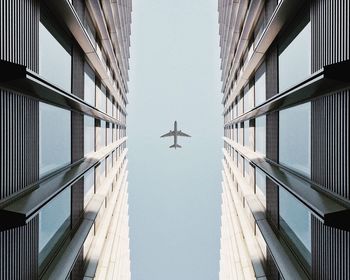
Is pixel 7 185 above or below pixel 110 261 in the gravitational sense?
above

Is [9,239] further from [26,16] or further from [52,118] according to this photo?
[26,16]

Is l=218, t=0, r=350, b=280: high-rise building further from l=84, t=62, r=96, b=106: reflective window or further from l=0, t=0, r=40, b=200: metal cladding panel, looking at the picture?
l=84, t=62, r=96, b=106: reflective window

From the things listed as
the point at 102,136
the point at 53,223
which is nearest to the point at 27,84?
the point at 53,223

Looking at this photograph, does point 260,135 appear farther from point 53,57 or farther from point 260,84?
point 53,57

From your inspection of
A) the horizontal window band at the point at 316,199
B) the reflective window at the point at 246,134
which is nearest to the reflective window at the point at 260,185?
the horizontal window band at the point at 316,199

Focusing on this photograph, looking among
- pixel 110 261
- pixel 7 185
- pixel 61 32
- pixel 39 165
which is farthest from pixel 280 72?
pixel 110 261

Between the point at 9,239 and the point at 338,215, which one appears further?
the point at 9,239
